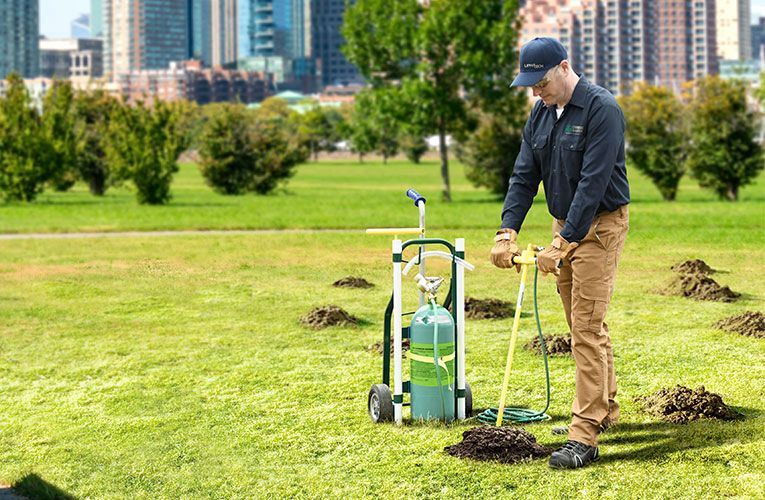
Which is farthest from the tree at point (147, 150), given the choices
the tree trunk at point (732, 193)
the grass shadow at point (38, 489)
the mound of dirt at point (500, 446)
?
the mound of dirt at point (500, 446)

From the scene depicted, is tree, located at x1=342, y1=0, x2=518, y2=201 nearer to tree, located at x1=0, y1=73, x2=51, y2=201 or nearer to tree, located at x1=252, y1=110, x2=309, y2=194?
tree, located at x1=252, y1=110, x2=309, y2=194

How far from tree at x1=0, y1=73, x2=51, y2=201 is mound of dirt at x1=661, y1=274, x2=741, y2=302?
94.4 feet

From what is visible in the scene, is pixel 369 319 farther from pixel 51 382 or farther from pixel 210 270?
pixel 210 270

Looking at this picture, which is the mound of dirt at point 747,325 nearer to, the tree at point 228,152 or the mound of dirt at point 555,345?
the mound of dirt at point 555,345

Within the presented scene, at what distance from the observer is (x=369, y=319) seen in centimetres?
1324

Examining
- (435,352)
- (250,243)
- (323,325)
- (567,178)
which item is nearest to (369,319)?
(323,325)

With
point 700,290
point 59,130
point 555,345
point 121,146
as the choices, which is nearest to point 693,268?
point 700,290

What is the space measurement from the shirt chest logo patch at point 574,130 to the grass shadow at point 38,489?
3362 millimetres

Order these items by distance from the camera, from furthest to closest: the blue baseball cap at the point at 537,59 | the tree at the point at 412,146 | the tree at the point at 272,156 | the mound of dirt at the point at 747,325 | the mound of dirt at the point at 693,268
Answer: the tree at the point at 412,146, the tree at the point at 272,156, the mound of dirt at the point at 693,268, the mound of dirt at the point at 747,325, the blue baseball cap at the point at 537,59

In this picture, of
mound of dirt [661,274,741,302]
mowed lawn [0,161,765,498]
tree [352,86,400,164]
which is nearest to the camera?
mowed lawn [0,161,765,498]

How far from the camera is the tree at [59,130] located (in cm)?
4028

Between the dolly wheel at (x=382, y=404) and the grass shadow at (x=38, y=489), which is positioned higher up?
the dolly wheel at (x=382, y=404)

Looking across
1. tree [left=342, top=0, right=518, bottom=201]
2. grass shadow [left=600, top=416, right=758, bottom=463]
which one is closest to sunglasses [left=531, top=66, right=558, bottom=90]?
grass shadow [left=600, top=416, right=758, bottom=463]

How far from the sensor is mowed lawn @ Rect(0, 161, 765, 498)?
6773 millimetres
